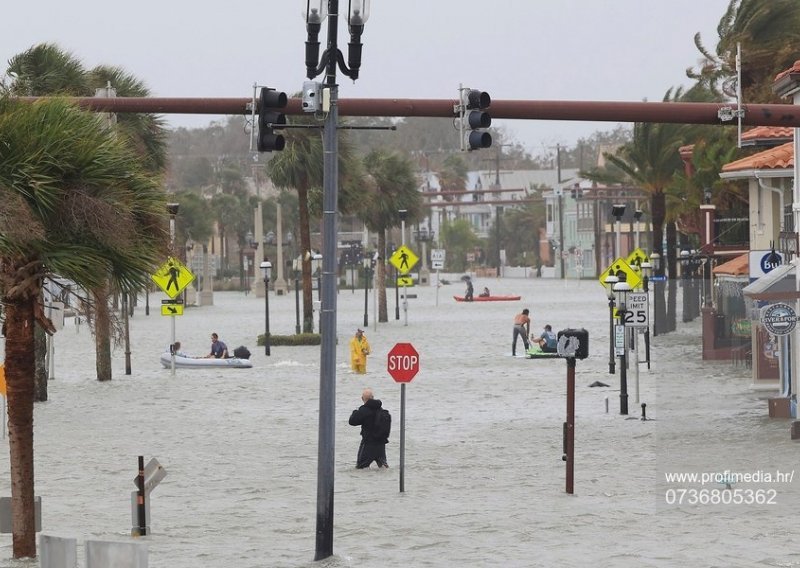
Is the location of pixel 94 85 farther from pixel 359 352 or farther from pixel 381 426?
pixel 381 426

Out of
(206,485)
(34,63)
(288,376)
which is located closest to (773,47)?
(288,376)

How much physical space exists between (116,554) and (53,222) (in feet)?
14.4

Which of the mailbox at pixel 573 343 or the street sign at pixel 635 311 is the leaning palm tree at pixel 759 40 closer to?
the street sign at pixel 635 311

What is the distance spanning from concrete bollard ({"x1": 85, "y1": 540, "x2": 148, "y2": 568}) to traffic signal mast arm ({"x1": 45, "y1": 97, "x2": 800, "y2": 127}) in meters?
7.60

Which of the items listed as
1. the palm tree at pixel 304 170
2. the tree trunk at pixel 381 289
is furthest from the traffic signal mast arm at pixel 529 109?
the tree trunk at pixel 381 289

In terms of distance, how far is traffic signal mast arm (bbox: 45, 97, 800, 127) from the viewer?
1934 cm

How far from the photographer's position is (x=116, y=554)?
12.4 metres

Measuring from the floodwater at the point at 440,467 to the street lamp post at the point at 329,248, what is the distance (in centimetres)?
57

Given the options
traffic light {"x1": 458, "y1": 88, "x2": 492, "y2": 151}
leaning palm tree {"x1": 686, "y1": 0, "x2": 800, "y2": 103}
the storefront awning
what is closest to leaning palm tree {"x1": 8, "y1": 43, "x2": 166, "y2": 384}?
traffic light {"x1": 458, "y1": 88, "x2": 492, "y2": 151}

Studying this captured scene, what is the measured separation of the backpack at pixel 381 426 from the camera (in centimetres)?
2370

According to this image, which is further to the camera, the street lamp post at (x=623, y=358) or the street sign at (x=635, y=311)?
the street sign at (x=635, y=311)

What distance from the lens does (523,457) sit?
2550cm

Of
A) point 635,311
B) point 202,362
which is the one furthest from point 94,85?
point 635,311

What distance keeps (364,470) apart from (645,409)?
27.4ft
